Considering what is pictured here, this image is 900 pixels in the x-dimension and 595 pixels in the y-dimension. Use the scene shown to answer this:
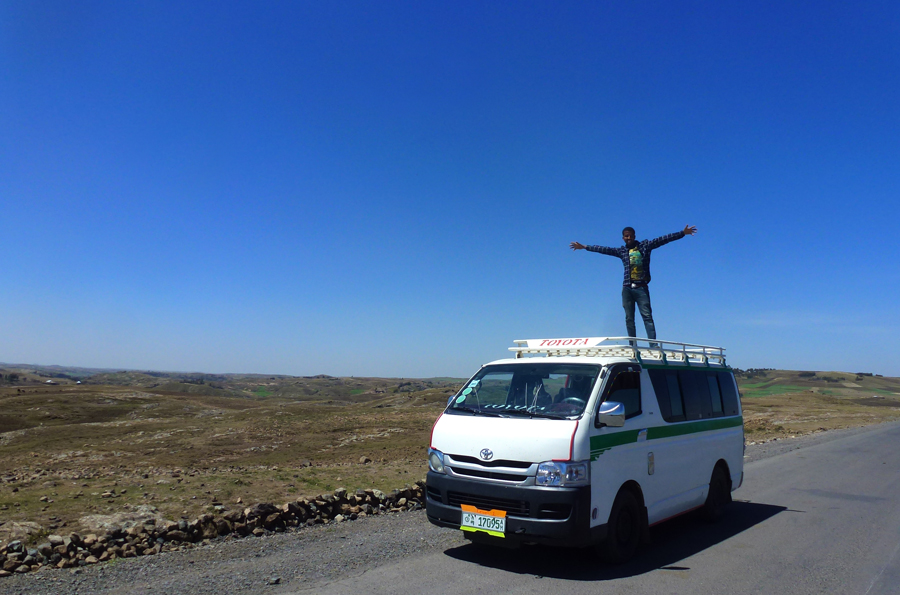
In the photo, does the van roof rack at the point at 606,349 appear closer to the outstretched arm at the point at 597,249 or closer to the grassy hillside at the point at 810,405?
the outstretched arm at the point at 597,249

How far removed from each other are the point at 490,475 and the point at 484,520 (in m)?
0.46

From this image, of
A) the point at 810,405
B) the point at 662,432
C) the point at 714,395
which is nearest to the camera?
the point at 662,432

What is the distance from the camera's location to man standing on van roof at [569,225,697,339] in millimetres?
11172

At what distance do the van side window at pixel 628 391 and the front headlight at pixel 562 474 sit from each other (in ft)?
3.33

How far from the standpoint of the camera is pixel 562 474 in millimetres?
5957

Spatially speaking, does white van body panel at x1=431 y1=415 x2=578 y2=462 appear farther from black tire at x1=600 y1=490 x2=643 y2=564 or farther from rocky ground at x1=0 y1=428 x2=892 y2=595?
rocky ground at x1=0 y1=428 x2=892 y2=595

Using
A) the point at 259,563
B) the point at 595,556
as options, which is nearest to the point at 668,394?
the point at 595,556

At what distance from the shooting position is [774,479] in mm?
13422

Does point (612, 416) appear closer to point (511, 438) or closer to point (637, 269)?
point (511, 438)

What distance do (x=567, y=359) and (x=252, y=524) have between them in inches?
179

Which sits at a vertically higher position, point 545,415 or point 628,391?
point 628,391

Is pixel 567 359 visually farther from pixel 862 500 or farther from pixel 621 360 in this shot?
pixel 862 500

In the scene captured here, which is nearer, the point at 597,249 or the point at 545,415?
the point at 545,415

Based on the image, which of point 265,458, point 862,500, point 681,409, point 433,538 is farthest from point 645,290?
point 265,458
